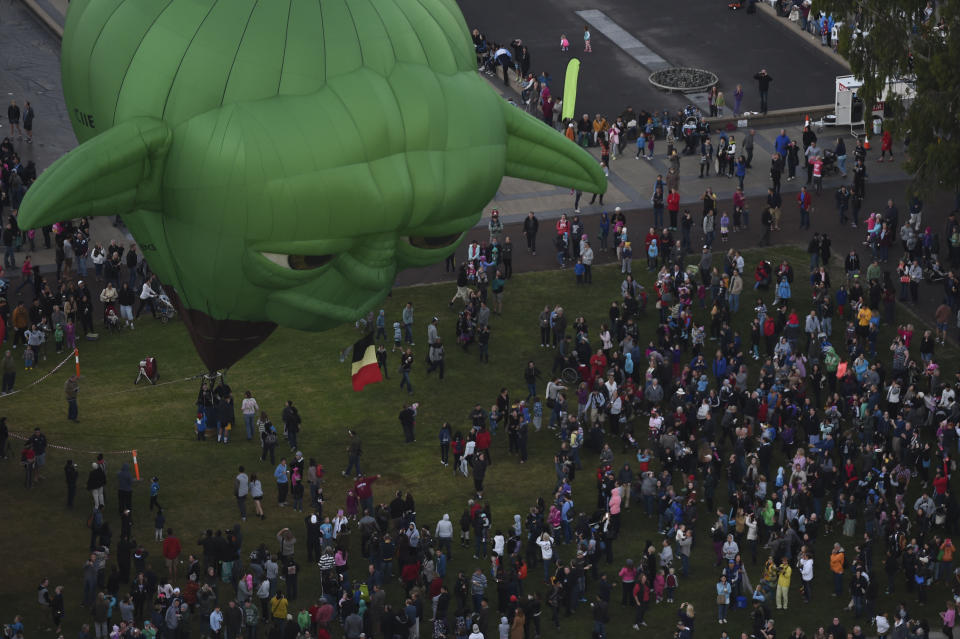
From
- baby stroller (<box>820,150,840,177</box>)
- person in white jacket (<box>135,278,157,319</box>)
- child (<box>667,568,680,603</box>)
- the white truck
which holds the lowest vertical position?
child (<box>667,568,680,603</box>)

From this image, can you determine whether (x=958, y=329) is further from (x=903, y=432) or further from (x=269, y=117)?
(x=269, y=117)

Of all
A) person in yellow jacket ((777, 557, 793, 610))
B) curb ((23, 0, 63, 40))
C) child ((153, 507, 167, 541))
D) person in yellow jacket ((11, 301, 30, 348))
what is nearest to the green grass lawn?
child ((153, 507, 167, 541))

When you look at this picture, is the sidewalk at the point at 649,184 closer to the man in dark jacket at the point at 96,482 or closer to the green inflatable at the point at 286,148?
the man in dark jacket at the point at 96,482

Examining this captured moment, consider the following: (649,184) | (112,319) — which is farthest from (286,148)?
(649,184)

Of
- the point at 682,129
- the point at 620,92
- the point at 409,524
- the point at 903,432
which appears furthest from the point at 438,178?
the point at 620,92

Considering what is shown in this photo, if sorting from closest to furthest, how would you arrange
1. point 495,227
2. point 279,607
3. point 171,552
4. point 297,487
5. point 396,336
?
1. point 279,607
2. point 171,552
3. point 297,487
4. point 396,336
5. point 495,227

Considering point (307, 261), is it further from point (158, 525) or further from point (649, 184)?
point (649, 184)

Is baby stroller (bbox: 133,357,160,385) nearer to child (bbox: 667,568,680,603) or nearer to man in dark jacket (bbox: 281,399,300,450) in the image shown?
man in dark jacket (bbox: 281,399,300,450)
